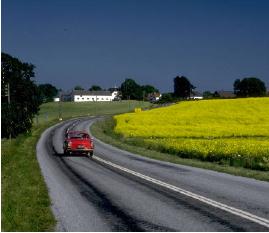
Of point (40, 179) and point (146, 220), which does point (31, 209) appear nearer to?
point (146, 220)

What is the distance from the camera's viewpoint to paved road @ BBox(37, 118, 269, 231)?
12.9m

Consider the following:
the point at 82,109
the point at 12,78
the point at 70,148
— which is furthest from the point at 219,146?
the point at 82,109

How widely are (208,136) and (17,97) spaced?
170 feet

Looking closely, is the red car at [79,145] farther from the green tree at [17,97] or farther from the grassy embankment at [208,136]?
the green tree at [17,97]

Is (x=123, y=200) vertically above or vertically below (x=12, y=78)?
below

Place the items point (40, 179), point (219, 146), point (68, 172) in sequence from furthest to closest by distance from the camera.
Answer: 1. point (219, 146)
2. point (68, 172)
3. point (40, 179)

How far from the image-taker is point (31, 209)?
1511cm

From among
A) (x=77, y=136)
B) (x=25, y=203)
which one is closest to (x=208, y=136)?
(x=77, y=136)

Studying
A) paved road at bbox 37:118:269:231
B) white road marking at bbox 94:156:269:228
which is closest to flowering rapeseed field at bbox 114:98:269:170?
paved road at bbox 37:118:269:231

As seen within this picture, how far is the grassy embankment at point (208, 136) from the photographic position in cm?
3178

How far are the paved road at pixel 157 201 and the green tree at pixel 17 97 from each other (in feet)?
182

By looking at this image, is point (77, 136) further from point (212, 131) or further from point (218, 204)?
point (218, 204)

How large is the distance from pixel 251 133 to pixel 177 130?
28.9 ft

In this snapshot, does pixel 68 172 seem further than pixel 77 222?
Yes
